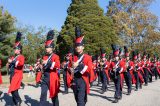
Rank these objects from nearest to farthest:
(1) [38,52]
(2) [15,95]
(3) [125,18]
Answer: (2) [15,95], (3) [125,18], (1) [38,52]

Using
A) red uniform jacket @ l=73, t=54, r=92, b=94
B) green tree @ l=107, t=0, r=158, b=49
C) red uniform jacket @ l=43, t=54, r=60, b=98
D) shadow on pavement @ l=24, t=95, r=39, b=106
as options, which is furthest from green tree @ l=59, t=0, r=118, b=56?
red uniform jacket @ l=73, t=54, r=92, b=94

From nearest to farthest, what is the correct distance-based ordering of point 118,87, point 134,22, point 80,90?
point 80,90
point 118,87
point 134,22

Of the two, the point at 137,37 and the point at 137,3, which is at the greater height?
the point at 137,3

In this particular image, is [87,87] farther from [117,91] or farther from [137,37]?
[137,37]

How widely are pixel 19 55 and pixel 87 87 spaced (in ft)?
10.4

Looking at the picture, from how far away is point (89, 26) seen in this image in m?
41.8

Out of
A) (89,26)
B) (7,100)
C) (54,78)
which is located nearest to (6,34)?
(89,26)

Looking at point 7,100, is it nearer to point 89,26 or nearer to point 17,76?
point 17,76

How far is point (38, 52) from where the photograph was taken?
67000 mm

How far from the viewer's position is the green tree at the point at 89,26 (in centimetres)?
4091

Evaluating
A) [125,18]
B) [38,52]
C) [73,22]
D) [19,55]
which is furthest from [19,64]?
[38,52]

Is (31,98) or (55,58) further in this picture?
(31,98)

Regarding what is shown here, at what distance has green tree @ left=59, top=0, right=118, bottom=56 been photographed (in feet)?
134

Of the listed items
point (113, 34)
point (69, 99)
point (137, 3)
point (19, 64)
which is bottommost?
point (69, 99)
